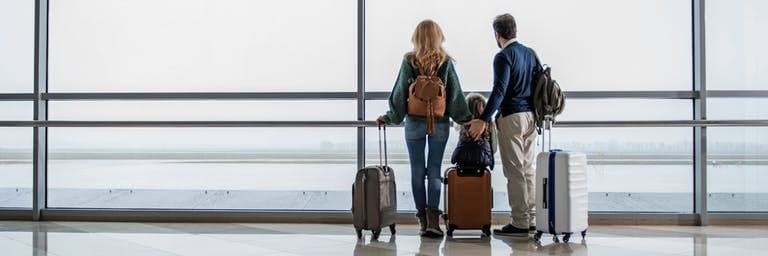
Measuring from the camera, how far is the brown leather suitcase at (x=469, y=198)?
4246mm

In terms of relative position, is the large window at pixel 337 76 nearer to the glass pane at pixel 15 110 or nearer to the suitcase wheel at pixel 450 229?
the glass pane at pixel 15 110

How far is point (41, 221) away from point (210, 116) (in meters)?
1.51

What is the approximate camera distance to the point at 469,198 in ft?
14.0

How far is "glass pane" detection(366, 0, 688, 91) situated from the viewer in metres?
5.23

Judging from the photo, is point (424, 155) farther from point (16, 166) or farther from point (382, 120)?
point (16, 166)

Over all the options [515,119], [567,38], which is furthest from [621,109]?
[515,119]

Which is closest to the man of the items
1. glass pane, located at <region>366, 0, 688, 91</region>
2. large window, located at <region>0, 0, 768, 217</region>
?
large window, located at <region>0, 0, 768, 217</region>

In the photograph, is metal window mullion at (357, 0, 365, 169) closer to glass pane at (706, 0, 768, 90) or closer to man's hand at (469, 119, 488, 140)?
man's hand at (469, 119, 488, 140)

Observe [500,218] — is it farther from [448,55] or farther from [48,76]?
[48,76]

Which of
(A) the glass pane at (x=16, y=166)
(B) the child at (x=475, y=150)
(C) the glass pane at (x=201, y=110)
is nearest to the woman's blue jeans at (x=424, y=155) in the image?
(B) the child at (x=475, y=150)

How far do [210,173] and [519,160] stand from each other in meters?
2.78

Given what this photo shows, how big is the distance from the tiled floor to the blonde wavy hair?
1.09m

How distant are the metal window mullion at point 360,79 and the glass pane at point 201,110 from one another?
0.46 feet

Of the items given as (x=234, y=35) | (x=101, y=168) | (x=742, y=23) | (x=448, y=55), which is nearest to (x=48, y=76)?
(x=101, y=168)
